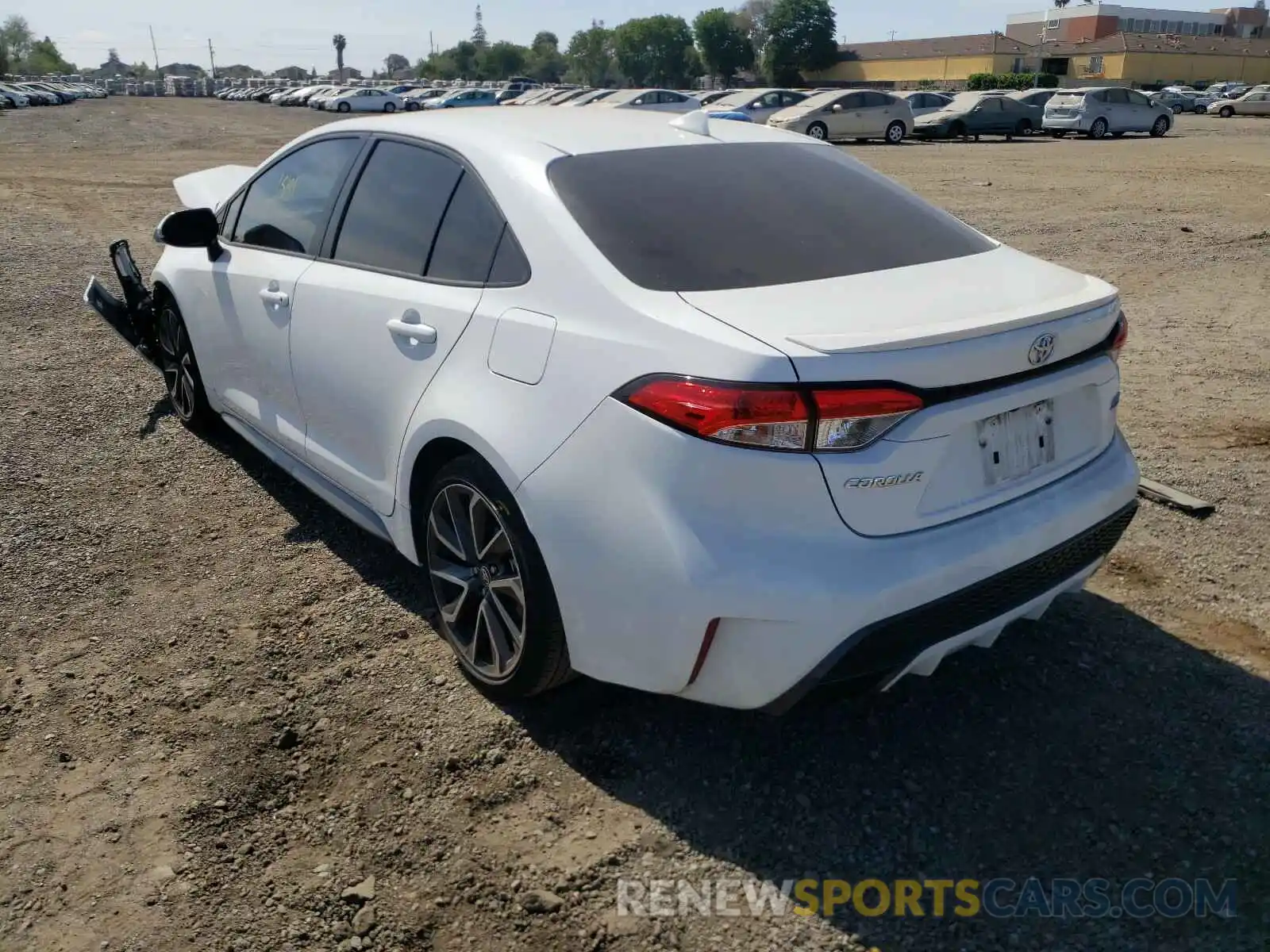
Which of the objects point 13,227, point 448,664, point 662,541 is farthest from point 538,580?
point 13,227

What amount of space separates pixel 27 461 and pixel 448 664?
118 inches

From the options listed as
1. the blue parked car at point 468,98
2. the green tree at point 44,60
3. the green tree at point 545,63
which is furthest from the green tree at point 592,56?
the blue parked car at point 468,98

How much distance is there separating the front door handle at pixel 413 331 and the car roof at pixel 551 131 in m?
0.57

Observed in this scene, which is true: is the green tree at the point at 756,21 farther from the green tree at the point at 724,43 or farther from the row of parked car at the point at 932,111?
the row of parked car at the point at 932,111

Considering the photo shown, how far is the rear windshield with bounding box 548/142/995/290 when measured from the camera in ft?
9.12

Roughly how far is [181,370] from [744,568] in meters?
4.02

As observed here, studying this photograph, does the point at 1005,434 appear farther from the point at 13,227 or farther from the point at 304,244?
the point at 13,227

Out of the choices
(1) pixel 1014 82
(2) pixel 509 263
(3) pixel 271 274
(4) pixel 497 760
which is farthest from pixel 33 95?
(4) pixel 497 760

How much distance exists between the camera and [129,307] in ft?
18.7

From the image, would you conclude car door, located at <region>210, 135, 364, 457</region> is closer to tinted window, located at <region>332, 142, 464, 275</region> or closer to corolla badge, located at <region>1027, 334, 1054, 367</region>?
tinted window, located at <region>332, 142, 464, 275</region>

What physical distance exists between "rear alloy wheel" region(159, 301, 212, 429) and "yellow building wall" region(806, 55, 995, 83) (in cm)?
9702

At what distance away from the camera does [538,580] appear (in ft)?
9.08

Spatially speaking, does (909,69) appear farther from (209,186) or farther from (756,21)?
(209,186)

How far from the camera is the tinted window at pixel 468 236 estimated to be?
3051mm
